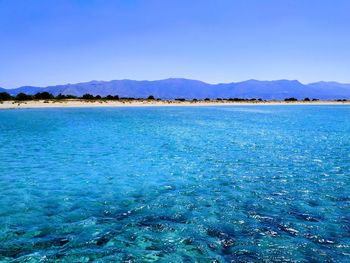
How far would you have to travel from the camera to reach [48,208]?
11805 mm

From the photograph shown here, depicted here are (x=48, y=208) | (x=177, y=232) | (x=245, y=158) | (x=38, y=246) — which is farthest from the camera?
(x=245, y=158)

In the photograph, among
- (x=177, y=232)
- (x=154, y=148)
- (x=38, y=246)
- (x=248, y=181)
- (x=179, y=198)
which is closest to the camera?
(x=38, y=246)

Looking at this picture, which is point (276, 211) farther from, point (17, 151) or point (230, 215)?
point (17, 151)

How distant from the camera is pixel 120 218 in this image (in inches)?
427

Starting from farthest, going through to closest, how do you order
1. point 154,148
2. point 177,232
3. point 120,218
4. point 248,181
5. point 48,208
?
point 154,148 < point 248,181 < point 48,208 < point 120,218 < point 177,232

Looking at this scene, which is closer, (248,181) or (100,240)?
(100,240)

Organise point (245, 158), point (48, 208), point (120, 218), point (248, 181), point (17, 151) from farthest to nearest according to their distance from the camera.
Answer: point (17, 151) < point (245, 158) < point (248, 181) < point (48, 208) < point (120, 218)

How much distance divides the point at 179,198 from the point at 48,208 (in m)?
4.89

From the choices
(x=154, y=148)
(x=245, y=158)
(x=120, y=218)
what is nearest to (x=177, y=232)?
(x=120, y=218)

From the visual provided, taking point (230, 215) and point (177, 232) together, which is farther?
point (230, 215)

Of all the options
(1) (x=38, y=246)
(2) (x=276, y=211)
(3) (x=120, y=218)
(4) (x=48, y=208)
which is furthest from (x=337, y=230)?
(4) (x=48, y=208)

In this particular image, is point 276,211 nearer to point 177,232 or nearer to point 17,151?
point 177,232

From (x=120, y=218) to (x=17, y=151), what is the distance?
1618 cm

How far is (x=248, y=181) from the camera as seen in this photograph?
15.6 meters
